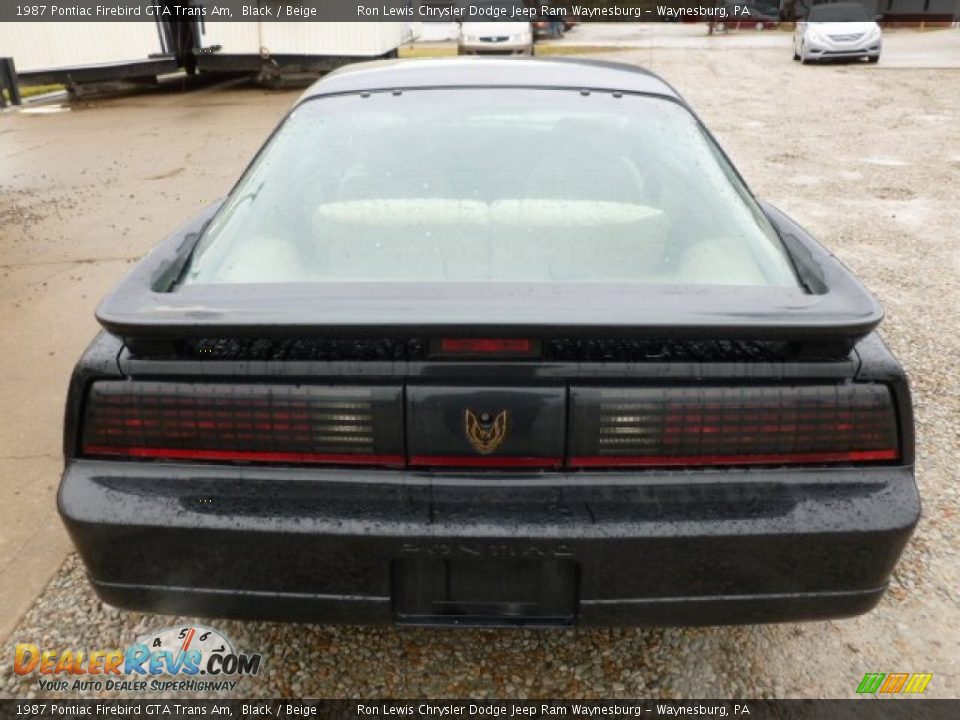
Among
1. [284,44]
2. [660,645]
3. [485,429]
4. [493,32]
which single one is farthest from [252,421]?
[493,32]

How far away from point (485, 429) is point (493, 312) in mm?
263

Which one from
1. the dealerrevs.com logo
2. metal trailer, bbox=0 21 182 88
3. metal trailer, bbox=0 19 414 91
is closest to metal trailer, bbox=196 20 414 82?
metal trailer, bbox=0 19 414 91

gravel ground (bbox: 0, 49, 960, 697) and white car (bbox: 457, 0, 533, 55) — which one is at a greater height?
white car (bbox: 457, 0, 533, 55)

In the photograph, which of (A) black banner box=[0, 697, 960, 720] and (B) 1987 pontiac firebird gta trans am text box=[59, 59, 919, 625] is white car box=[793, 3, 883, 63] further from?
(A) black banner box=[0, 697, 960, 720]

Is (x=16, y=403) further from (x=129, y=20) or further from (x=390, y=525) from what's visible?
(x=129, y=20)

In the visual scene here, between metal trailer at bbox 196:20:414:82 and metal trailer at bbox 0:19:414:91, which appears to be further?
metal trailer at bbox 196:20:414:82

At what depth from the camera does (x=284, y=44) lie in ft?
41.4

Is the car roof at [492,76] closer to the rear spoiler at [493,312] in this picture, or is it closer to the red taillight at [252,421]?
the rear spoiler at [493,312]

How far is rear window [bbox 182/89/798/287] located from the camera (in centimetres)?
197

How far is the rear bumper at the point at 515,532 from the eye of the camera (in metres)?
1.64

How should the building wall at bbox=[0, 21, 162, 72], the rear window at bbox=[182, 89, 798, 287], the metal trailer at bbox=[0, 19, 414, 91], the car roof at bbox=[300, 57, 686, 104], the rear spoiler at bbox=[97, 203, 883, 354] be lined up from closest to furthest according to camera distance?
the rear spoiler at bbox=[97, 203, 883, 354], the rear window at bbox=[182, 89, 798, 287], the car roof at bbox=[300, 57, 686, 104], the building wall at bbox=[0, 21, 162, 72], the metal trailer at bbox=[0, 19, 414, 91]

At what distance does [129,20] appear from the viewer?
12.4 m

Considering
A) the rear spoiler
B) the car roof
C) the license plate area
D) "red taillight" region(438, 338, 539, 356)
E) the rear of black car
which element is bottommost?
the license plate area

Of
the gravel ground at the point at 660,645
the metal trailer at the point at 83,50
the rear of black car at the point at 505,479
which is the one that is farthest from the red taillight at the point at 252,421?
the metal trailer at the point at 83,50
